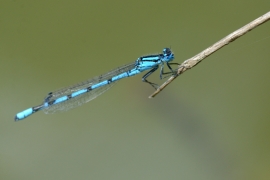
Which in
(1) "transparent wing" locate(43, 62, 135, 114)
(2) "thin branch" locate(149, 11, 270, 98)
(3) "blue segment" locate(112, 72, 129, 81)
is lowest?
(2) "thin branch" locate(149, 11, 270, 98)

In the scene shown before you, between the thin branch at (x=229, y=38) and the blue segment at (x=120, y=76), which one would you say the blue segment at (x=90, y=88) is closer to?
the blue segment at (x=120, y=76)

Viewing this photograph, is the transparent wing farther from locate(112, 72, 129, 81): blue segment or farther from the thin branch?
the thin branch

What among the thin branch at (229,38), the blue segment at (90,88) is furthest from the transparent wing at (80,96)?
the thin branch at (229,38)

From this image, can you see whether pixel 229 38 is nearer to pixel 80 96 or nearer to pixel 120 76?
pixel 120 76

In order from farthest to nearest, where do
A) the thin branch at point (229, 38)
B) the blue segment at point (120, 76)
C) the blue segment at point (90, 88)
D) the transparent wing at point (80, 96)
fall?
the transparent wing at point (80, 96) < the blue segment at point (120, 76) < the blue segment at point (90, 88) < the thin branch at point (229, 38)

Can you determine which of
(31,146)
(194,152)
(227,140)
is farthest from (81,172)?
(227,140)

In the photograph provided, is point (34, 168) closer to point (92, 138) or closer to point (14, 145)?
point (14, 145)

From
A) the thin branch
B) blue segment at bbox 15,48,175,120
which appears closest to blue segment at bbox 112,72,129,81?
blue segment at bbox 15,48,175,120

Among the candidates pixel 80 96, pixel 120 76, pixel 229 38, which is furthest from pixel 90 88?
pixel 229 38
